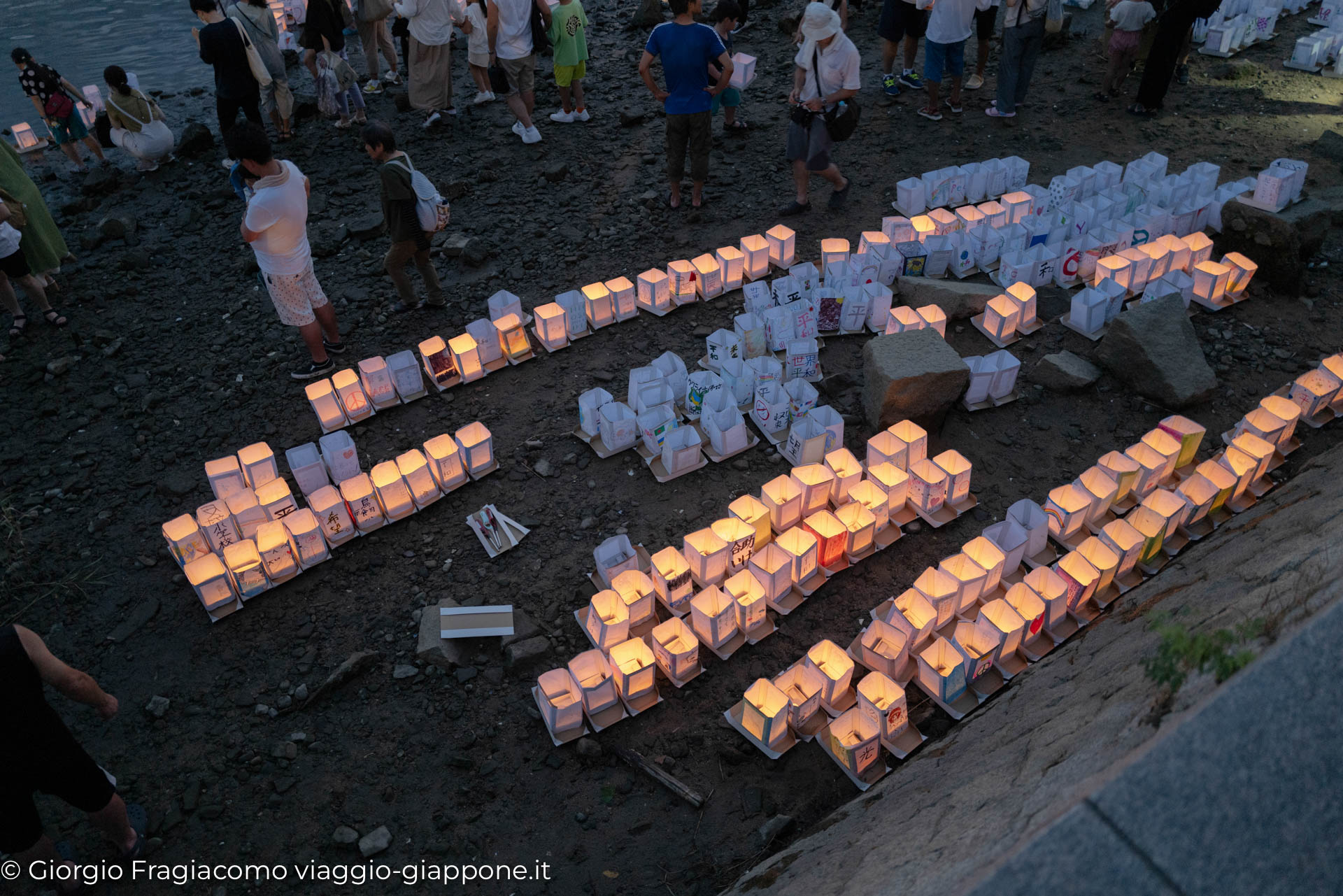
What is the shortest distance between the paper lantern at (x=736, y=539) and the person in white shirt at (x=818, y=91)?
3.90m

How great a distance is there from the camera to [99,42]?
1280 centimetres

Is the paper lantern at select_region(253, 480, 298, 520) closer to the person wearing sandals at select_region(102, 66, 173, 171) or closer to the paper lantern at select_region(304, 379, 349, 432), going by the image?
A: the paper lantern at select_region(304, 379, 349, 432)

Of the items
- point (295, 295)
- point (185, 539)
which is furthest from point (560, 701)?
point (295, 295)

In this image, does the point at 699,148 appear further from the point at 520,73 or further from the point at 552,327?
the point at 520,73

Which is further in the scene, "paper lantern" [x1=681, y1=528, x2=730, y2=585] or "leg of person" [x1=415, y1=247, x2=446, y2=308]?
"leg of person" [x1=415, y1=247, x2=446, y2=308]

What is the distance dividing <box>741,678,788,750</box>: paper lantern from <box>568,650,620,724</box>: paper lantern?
24.7 inches

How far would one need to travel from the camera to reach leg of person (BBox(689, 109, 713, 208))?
719 centimetres

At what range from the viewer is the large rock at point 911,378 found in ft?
17.2

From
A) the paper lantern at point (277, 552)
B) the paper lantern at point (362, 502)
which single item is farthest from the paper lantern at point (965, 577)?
the paper lantern at point (277, 552)

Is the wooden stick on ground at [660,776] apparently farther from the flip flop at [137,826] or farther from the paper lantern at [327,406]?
the paper lantern at [327,406]

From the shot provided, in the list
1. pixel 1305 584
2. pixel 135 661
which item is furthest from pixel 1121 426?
pixel 135 661

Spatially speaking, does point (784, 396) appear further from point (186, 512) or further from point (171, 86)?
point (171, 86)

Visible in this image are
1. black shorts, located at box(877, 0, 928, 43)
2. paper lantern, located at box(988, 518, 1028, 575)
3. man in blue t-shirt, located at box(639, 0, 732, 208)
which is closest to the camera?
paper lantern, located at box(988, 518, 1028, 575)

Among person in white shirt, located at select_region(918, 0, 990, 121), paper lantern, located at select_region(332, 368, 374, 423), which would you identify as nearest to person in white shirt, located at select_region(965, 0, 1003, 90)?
person in white shirt, located at select_region(918, 0, 990, 121)
